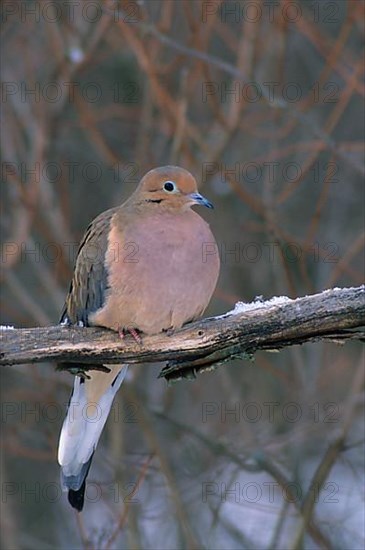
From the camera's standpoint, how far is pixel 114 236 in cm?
426

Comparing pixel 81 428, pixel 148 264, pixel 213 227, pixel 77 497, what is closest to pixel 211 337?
A: pixel 148 264

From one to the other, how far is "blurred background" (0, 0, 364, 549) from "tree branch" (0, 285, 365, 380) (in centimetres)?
114

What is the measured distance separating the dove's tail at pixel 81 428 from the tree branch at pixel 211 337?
55cm

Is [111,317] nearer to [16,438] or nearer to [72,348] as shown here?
[72,348]

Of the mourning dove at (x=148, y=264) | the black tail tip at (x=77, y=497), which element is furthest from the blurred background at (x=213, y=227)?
the mourning dove at (x=148, y=264)

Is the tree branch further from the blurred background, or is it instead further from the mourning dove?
the blurred background

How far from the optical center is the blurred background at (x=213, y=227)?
551cm

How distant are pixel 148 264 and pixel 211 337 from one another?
1.66ft

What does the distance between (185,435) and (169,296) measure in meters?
2.34

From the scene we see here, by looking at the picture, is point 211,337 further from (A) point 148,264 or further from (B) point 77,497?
(B) point 77,497

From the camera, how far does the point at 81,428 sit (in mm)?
4613

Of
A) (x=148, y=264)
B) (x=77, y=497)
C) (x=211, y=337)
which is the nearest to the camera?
(x=211, y=337)

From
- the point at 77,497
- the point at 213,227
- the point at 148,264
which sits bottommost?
the point at 77,497

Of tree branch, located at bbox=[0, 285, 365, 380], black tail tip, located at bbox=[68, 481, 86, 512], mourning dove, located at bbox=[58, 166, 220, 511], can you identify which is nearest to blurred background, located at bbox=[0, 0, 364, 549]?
black tail tip, located at bbox=[68, 481, 86, 512]
